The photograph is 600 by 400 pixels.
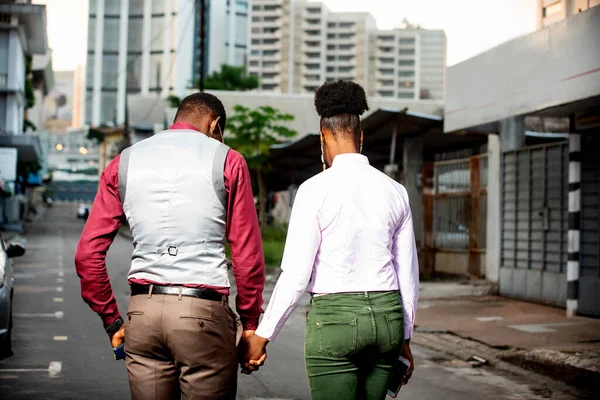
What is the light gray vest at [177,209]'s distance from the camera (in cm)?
362

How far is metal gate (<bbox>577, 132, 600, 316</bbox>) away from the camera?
1238cm

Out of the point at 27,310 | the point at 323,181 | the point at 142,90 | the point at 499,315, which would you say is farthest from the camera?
the point at 142,90

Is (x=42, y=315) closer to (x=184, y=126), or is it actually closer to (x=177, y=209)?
(x=184, y=126)

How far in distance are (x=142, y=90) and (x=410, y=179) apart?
137238mm

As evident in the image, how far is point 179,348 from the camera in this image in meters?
3.53

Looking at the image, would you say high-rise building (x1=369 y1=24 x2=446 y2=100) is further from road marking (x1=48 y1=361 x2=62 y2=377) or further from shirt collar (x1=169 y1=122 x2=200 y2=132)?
shirt collar (x1=169 y1=122 x2=200 y2=132)

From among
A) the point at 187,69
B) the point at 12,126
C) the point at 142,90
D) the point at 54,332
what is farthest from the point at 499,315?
the point at 142,90

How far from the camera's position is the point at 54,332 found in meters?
11.3

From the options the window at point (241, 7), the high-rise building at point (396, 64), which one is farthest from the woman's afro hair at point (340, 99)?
the high-rise building at point (396, 64)

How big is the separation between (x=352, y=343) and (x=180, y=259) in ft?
2.54

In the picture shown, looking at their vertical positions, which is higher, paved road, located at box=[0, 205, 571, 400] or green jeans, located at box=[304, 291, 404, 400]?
green jeans, located at box=[304, 291, 404, 400]

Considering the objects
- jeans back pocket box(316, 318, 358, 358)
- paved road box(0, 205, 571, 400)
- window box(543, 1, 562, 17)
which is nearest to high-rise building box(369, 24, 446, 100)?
window box(543, 1, 562, 17)

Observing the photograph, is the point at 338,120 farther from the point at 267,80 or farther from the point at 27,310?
the point at 267,80

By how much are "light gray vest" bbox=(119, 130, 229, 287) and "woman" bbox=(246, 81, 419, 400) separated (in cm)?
33
